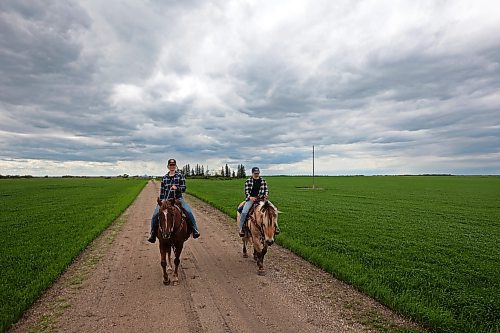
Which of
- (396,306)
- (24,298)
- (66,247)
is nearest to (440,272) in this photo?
(396,306)

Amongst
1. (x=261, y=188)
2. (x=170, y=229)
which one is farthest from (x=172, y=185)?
(x=261, y=188)

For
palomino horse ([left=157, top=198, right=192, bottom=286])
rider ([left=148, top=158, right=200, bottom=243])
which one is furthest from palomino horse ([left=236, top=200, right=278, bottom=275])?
palomino horse ([left=157, top=198, right=192, bottom=286])

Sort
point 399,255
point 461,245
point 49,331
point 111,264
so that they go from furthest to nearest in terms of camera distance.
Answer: point 461,245 < point 399,255 < point 111,264 < point 49,331

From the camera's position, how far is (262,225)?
29.5ft

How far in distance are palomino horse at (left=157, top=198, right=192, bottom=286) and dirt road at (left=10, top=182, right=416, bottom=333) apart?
22.5 inches

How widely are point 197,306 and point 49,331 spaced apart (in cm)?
274

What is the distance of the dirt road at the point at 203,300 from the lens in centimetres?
607

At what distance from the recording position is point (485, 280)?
30.5ft

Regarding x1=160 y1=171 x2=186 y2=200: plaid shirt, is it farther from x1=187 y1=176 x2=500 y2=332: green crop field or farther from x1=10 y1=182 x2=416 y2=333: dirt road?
x1=187 y1=176 x2=500 y2=332: green crop field

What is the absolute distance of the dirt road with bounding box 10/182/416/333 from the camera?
607 centimetres

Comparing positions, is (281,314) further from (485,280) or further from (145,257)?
(485,280)

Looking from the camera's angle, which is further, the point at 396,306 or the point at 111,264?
the point at 111,264

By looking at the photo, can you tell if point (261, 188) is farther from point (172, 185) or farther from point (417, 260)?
point (417, 260)

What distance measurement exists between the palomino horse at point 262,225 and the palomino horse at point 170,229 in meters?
2.03
